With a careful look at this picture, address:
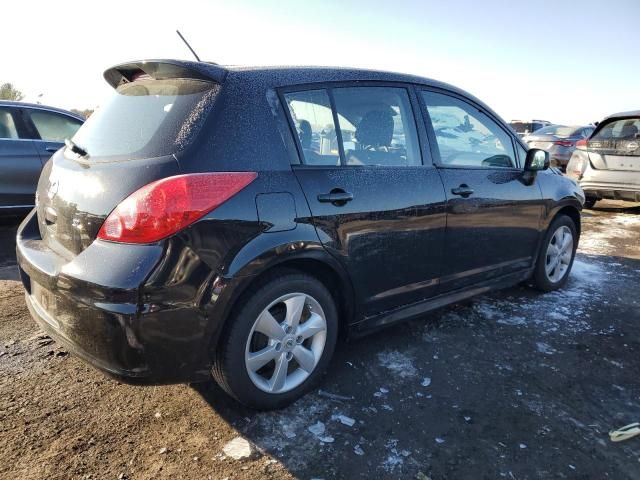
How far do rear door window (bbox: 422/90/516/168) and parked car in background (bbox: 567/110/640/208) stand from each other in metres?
5.05

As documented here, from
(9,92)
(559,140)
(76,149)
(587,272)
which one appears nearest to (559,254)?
(587,272)

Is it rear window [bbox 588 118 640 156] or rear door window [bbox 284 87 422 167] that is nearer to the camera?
rear door window [bbox 284 87 422 167]

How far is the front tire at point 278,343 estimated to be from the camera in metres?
2.21

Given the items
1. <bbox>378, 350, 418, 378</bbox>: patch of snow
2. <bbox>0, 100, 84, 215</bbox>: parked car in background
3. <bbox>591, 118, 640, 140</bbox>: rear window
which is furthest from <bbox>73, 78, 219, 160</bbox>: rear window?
<bbox>591, 118, 640, 140</bbox>: rear window

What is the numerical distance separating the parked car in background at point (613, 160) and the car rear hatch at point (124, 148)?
24.5 feet

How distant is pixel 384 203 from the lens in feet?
8.78

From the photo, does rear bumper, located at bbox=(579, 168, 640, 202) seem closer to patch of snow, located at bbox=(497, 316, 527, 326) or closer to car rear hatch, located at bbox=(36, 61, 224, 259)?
patch of snow, located at bbox=(497, 316, 527, 326)

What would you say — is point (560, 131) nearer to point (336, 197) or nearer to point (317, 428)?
point (336, 197)

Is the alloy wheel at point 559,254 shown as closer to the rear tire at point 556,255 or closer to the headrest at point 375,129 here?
the rear tire at point 556,255

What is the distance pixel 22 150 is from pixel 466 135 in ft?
15.8

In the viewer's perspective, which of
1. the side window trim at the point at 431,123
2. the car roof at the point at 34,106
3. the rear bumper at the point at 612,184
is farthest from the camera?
the rear bumper at the point at 612,184

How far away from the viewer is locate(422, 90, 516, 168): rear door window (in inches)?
125

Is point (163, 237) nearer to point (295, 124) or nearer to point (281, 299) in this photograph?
point (281, 299)

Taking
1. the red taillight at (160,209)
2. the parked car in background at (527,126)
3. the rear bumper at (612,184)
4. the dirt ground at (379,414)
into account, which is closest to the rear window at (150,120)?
the red taillight at (160,209)
